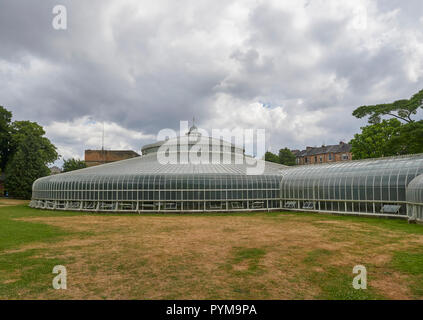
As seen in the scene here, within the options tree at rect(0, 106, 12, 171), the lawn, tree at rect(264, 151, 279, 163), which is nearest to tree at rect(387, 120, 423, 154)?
the lawn

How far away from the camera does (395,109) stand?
53.1 metres

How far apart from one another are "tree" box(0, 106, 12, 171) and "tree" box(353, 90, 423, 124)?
89.8m

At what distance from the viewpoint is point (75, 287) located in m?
11.8

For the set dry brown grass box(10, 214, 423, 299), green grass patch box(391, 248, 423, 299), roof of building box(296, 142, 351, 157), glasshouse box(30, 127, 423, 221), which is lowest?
dry brown grass box(10, 214, 423, 299)

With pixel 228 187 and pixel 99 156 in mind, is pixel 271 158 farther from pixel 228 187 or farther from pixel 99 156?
pixel 99 156

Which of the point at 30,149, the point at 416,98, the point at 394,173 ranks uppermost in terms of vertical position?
the point at 416,98

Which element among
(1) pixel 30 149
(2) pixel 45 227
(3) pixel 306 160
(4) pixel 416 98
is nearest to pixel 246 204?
(2) pixel 45 227

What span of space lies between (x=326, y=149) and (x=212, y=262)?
335ft

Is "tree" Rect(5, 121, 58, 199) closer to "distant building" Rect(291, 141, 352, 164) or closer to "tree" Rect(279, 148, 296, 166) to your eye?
"tree" Rect(279, 148, 296, 166)

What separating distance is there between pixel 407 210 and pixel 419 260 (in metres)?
17.7

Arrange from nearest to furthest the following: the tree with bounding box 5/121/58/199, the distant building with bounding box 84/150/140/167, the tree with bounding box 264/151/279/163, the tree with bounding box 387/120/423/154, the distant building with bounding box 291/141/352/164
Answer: the tree with bounding box 387/120/423/154 → the tree with bounding box 5/121/58/199 → the distant building with bounding box 291/141/352/164 → the tree with bounding box 264/151/279/163 → the distant building with bounding box 84/150/140/167

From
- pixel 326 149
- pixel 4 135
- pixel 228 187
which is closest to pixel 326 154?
pixel 326 149

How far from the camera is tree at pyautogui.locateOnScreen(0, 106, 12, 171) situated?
7285 centimetres

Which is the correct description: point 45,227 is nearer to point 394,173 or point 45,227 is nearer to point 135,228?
point 135,228
